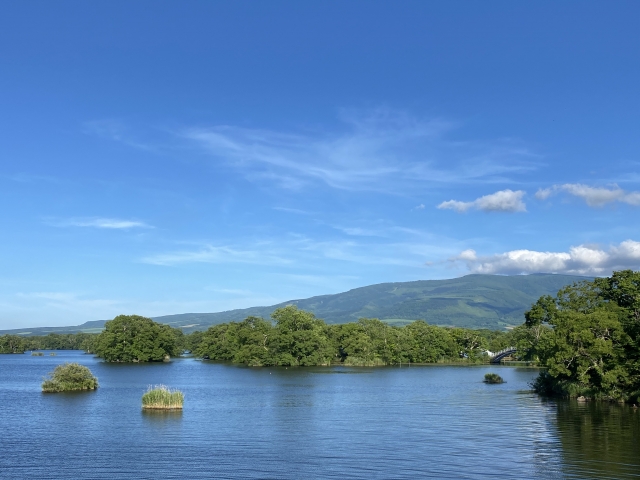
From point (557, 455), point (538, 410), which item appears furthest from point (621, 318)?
point (557, 455)

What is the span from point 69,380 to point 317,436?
145ft

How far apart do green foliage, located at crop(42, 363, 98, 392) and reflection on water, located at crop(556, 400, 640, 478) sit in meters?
55.2

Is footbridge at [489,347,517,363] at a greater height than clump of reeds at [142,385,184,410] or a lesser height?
lesser

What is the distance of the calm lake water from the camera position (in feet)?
103

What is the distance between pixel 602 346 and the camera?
178ft

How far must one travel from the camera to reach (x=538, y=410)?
5550 cm

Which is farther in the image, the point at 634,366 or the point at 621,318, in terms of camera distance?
the point at 621,318

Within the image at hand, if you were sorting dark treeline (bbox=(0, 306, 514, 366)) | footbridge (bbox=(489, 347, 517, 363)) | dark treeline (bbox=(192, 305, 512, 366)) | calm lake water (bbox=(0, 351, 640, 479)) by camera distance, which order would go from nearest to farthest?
calm lake water (bbox=(0, 351, 640, 479))
dark treeline (bbox=(192, 305, 512, 366))
dark treeline (bbox=(0, 306, 514, 366))
footbridge (bbox=(489, 347, 517, 363))

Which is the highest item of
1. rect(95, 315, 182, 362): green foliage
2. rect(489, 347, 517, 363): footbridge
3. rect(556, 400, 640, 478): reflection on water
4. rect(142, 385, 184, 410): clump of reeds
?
rect(95, 315, 182, 362): green foliage

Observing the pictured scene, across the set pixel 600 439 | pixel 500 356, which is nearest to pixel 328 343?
pixel 500 356

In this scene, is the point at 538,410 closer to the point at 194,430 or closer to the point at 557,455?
the point at 557,455

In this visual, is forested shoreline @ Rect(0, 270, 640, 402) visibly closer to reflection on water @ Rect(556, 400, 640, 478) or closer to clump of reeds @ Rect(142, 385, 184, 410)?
reflection on water @ Rect(556, 400, 640, 478)

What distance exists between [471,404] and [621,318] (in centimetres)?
1736

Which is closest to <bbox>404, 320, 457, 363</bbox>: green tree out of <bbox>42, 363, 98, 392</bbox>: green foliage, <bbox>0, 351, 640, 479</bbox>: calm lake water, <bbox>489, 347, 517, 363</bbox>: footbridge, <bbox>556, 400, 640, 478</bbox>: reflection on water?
<bbox>489, 347, 517, 363</bbox>: footbridge
